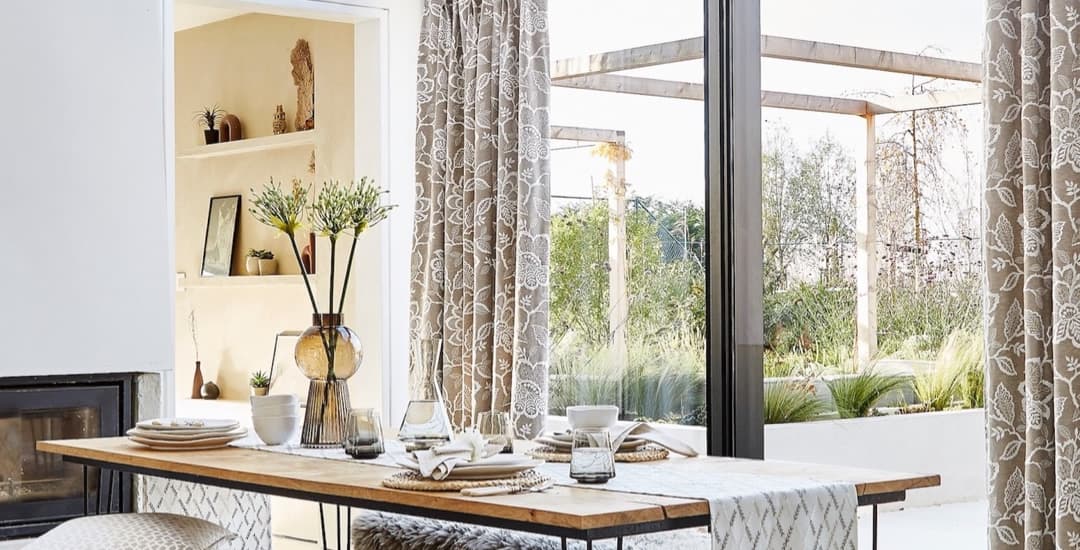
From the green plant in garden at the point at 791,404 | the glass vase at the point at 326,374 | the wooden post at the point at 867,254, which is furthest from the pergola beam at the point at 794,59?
the glass vase at the point at 326,374

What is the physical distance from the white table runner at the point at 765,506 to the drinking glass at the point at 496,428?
0.21 metres

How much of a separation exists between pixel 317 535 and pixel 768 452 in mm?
2096

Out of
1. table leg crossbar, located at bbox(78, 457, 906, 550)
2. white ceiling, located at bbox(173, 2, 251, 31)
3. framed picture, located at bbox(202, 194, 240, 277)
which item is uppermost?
white ceiling, located at bbox(173, 2, 251, 31)

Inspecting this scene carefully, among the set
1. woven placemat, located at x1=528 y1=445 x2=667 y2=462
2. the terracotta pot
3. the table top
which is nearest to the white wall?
the table top

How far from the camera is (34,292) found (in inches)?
167

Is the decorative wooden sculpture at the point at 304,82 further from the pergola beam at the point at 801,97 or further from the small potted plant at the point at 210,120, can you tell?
the pergola beam at the point at 801,97

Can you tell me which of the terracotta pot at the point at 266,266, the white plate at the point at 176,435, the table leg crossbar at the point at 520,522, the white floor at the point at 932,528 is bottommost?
the white floor at the point at 932,528

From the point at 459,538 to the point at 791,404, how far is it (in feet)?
3.72

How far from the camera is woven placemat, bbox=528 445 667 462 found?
9.65 feet

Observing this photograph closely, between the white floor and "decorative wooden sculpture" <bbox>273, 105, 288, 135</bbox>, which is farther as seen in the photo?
"decorative wooden sculpture" <bbox>273, 105, 288, 135</bbox>

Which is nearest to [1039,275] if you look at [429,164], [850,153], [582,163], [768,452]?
[850,153]

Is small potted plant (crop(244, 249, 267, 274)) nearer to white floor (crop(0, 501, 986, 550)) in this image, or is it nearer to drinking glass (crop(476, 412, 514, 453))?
white floor (crop(0, 501, 986, 550))

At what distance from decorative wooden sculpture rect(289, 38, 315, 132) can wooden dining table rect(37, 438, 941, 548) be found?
281 cm

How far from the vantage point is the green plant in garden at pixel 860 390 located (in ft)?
11.5
